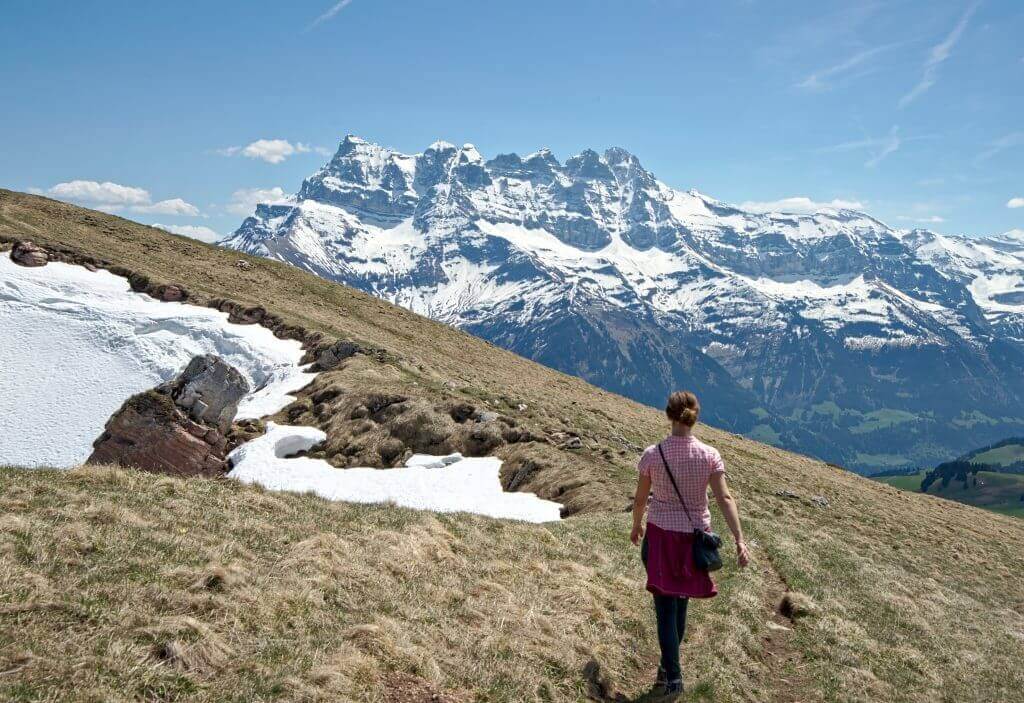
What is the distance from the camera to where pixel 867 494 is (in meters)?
44.2

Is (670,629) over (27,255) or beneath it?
beneath

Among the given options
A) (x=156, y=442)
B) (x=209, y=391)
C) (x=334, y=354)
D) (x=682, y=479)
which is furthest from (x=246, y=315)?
(x=682, y=479)

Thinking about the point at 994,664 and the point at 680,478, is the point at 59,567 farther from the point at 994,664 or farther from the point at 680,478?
the point at 994,664

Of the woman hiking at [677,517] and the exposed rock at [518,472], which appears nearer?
the woman hiking at [677,517]

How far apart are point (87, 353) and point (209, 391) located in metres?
10.3

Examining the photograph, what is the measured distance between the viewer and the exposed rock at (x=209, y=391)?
32844 millimetres

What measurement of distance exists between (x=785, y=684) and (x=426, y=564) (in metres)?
7.47

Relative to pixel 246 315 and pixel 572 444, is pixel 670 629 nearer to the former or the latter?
→ pixel 572 444

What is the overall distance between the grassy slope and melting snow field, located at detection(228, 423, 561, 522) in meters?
3.43

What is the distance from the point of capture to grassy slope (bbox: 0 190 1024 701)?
28.4ft

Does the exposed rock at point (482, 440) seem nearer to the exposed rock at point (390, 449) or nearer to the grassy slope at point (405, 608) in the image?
the exposed rock at point (390, 449)

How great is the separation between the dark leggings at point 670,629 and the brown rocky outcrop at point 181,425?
25.2m

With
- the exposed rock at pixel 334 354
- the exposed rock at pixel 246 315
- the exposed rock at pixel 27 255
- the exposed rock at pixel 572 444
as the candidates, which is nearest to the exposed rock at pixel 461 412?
A: the exposed rock at pixel 572 444

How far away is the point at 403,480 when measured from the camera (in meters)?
28.0
